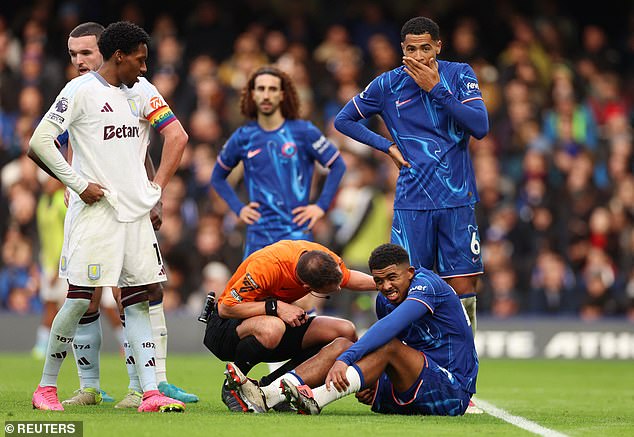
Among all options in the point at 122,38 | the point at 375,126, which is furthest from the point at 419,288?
the point at 375,126

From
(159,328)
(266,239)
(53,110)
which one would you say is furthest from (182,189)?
(53,110)

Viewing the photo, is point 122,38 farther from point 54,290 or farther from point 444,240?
point 54,290

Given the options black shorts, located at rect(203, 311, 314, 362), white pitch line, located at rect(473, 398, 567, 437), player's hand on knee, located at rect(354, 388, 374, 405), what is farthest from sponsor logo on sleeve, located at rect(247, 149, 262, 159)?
player's hand on knee, located at rect(354, 388, 374, 405)

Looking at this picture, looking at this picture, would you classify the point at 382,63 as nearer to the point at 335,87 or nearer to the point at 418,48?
the point at 335,87

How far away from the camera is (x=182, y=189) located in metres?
17.6

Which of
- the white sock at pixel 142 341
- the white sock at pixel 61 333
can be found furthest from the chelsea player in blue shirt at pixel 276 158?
the white sock at pixel 61 333

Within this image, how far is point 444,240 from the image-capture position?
9156 millimetres

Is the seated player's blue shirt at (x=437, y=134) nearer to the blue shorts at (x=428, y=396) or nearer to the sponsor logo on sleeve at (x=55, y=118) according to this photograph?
the blue shorts at (x=428, y=396)

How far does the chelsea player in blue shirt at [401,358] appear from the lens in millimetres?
8008

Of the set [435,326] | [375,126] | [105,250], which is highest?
[375,126]

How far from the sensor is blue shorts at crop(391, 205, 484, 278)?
29.9 ft

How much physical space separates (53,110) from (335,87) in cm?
1115

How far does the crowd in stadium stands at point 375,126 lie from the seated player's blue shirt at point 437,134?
695cm

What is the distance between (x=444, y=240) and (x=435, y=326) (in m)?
0.98
